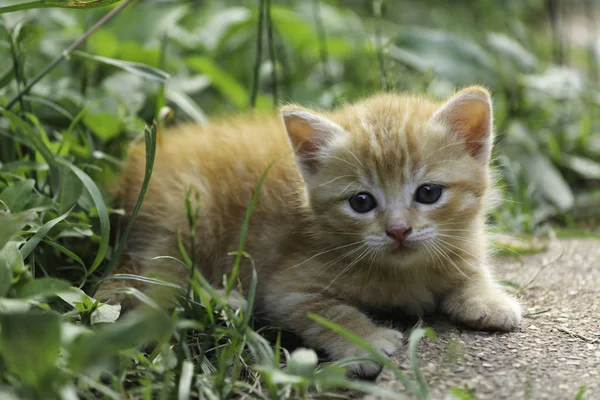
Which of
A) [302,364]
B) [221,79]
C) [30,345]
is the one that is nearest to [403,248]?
[302,364]

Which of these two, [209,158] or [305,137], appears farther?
[209,158]

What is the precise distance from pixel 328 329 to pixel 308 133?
0.71 m

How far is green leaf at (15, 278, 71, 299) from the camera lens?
188 cm

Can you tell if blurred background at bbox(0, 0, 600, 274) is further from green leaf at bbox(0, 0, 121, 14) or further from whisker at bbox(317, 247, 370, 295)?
whisker at bbox(317, 247, 370, 295)

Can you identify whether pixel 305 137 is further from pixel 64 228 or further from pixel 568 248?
pixel 568 248

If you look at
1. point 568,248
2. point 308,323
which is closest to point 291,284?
point 308,323

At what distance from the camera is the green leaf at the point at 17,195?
242 centimetres

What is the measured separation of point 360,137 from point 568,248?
1.43 meters

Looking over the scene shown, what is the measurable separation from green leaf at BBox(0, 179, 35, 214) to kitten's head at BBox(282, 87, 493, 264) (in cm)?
91

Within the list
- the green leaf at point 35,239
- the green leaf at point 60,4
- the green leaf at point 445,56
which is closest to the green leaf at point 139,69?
the green leaf at point 60,4

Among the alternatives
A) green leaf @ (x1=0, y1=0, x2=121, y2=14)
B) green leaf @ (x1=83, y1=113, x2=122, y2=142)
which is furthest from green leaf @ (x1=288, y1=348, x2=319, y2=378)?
green leaf @ (x1=83, y1=113, x2=122, y2=142)

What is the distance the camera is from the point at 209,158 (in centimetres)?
296

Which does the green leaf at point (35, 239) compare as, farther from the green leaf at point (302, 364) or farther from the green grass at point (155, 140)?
the green leaf at point (302, 364)

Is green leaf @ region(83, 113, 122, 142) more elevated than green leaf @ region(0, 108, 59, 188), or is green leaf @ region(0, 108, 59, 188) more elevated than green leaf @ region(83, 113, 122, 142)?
green leaf @ region(0, 108, 59, 188)
